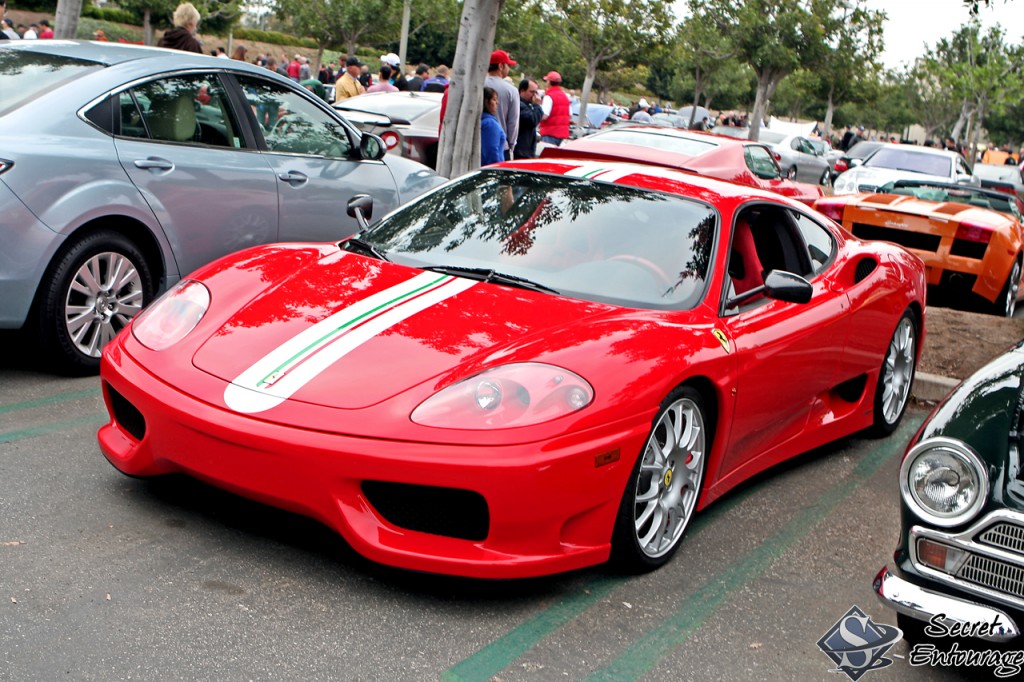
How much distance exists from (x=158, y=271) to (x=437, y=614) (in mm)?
3282

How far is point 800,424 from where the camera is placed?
507 cm

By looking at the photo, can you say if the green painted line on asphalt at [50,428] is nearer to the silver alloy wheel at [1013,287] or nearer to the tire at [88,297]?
the tire at [88,297]

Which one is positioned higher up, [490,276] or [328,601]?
[490,276]

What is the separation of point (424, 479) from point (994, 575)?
155cm

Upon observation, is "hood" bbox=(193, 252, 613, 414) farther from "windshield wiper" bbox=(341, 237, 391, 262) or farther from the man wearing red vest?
the man wearing red vest

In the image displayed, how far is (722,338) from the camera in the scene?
4.25 meters

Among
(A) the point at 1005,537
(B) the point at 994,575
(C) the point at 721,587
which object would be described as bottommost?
(C) the point at 721,587

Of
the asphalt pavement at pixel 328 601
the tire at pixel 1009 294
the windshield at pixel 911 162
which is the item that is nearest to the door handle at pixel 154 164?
the asphalt pavement at pixel 328 601

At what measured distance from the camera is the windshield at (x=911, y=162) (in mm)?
18094

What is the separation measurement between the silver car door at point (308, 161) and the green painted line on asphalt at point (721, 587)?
335 centimetres

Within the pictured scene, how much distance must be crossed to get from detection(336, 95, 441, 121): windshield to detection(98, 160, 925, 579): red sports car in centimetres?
794

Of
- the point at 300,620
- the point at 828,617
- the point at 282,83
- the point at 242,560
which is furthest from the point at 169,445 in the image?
the point at 282,83

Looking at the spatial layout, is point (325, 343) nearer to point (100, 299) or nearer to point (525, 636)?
point (525, 636)

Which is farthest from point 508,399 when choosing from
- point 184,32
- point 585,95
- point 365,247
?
point 585,95
